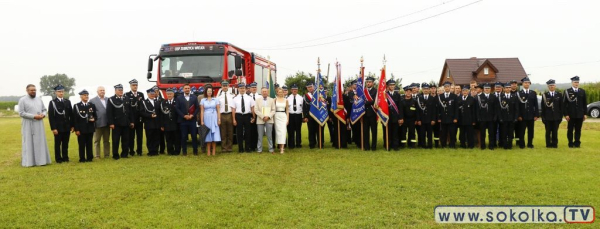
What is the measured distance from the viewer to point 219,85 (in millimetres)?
12250

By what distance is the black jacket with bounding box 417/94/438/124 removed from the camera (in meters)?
11.3

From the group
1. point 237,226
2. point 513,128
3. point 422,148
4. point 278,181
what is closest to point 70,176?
point 278,181

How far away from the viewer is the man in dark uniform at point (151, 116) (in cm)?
1055

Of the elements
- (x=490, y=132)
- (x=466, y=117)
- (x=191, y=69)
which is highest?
(x=191, y=69)

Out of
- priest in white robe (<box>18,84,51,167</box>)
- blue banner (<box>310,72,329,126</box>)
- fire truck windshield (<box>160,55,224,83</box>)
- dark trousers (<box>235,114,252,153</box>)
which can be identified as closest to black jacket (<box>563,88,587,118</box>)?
blue banner (<box>310,72,329,126</box>)

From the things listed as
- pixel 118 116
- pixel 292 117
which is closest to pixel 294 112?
pixel 292 117

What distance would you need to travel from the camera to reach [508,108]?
11094mm

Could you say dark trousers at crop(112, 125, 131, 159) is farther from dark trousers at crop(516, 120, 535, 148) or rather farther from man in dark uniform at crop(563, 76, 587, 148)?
man in dark uniform at crop(563, 76, 587, 148)

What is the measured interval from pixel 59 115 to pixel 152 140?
2.07m

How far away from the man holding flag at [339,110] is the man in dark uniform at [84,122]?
5750 millimetres

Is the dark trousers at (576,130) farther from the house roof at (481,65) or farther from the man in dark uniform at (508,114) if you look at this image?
the house roof at (481,65)

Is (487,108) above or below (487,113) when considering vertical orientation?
above

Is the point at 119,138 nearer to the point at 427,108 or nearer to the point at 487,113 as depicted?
the point at 427,108

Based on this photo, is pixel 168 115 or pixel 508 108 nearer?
pixel 168 115
